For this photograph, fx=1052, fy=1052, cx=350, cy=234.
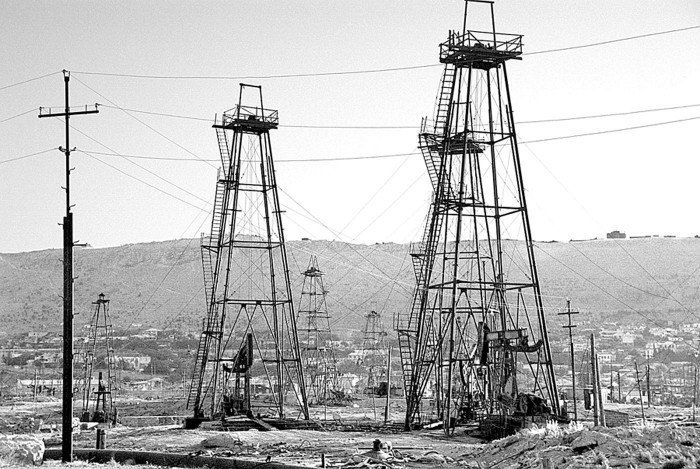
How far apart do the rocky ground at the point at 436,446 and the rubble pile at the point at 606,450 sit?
0.02m

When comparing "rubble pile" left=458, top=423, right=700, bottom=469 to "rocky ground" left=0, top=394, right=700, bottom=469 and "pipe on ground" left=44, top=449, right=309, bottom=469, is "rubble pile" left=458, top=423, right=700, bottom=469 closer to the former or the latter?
"rocky ground" left=0, top=394, right=700, bottom=469

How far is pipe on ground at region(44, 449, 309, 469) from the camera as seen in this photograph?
84.1ft

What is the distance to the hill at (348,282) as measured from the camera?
126 metres

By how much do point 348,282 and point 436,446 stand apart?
104 meters

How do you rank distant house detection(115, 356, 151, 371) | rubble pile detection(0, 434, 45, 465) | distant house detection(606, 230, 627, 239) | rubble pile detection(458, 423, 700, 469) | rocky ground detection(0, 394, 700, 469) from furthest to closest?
distant house detection(606, 230, 627, 239) → distant house detection(115, 356, 151, 371) → rubble pile detection(0, 434, 45, 465) → rocky ground detection(0, 394, 700, 469) → rubble pile detection(458, 423, 700, 469)

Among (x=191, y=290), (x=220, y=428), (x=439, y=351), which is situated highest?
(x=191, y=290)

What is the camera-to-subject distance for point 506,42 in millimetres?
37562

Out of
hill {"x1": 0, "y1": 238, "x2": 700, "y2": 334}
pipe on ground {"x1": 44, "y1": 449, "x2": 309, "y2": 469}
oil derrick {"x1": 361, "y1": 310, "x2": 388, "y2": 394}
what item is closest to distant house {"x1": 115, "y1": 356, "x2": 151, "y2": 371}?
hill {"x1": 0, "y1": 238, "x2": 700, "y2": 334}

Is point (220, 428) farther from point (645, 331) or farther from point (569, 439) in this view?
point (645, 331)

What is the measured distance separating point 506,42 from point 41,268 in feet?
446

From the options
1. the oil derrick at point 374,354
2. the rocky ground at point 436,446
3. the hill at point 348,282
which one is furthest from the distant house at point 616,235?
the rocky ground at point 436,446

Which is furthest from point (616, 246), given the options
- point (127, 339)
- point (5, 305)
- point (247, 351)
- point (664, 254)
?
point (247, 351)

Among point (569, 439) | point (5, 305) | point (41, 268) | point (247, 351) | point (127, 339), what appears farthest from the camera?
point (41, 268)

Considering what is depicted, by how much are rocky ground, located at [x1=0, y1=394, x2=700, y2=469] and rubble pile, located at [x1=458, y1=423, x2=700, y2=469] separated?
2 centimetres
